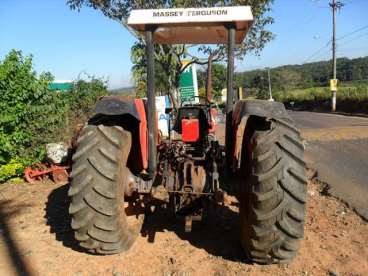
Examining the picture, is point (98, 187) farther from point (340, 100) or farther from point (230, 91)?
point (340, 100)

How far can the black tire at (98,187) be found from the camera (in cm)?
423

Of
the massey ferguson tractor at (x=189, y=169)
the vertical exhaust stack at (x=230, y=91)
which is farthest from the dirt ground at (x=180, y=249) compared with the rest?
the vertical exhaust stack at (x=230, y=91)

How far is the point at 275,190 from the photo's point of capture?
12.8 feet

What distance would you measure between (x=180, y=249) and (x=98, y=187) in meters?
1.20

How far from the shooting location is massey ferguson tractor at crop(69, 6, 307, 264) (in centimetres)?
396

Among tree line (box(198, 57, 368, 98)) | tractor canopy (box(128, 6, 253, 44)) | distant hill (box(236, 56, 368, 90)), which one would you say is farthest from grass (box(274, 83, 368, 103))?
tractor canopy (box(128, 6, 253, 44))

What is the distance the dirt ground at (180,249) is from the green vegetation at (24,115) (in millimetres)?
2284

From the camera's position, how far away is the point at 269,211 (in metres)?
3.94

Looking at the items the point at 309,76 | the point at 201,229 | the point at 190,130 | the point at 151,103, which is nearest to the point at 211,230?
the point at 201,229

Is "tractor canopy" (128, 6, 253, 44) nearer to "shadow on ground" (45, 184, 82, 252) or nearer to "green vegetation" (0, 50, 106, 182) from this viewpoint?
"shadow on ground" (45, 184, 82, 252)

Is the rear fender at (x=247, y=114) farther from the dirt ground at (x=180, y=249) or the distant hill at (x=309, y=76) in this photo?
the distant hill at (x=309, y=76)

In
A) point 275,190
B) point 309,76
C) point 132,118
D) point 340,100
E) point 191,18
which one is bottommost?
point 340,100

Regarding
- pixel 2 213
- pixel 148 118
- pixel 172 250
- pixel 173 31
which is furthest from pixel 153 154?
pixel 2 213

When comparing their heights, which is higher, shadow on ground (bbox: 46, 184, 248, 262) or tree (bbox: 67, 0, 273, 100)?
tree (bbox: 67, 0, 273, 100)
